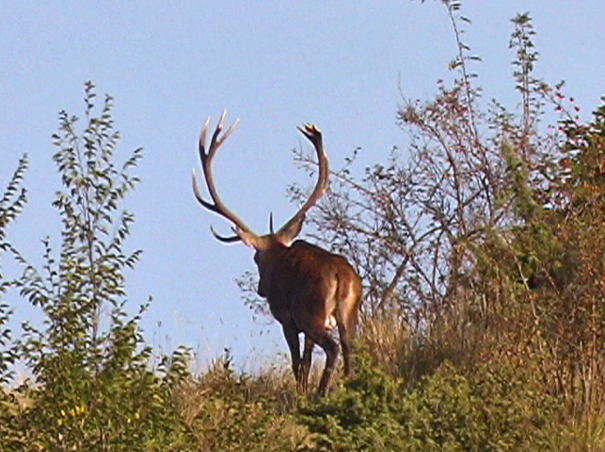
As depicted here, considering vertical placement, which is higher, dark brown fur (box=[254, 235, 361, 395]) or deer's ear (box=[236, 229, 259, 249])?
deer's ear (box=[236, 229, 259, 249])

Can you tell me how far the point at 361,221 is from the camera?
18.6 meters

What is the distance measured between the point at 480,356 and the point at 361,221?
156 inches

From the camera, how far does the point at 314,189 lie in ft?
60.1

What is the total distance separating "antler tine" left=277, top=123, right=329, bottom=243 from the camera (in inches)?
696

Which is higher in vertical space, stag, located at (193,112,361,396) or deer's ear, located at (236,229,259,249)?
deer's ear, located at (236,229,259,249)

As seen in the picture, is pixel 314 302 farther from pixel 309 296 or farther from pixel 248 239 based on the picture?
pixel 248 239

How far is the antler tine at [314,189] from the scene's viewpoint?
17.7 meters

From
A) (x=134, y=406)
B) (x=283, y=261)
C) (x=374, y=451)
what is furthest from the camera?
(x=283, y=261)

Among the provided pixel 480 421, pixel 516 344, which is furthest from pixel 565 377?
pixel 480 421

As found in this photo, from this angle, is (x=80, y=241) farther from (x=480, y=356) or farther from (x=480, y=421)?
(x=480, y=356)

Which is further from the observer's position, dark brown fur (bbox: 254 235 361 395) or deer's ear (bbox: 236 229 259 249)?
deer's ear (bbox: 236 229 259 249)

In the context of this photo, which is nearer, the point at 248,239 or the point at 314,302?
the point at 314,302

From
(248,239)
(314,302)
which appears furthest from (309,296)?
(248,239)

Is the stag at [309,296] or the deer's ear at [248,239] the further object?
the deer's ear at [248,239]
